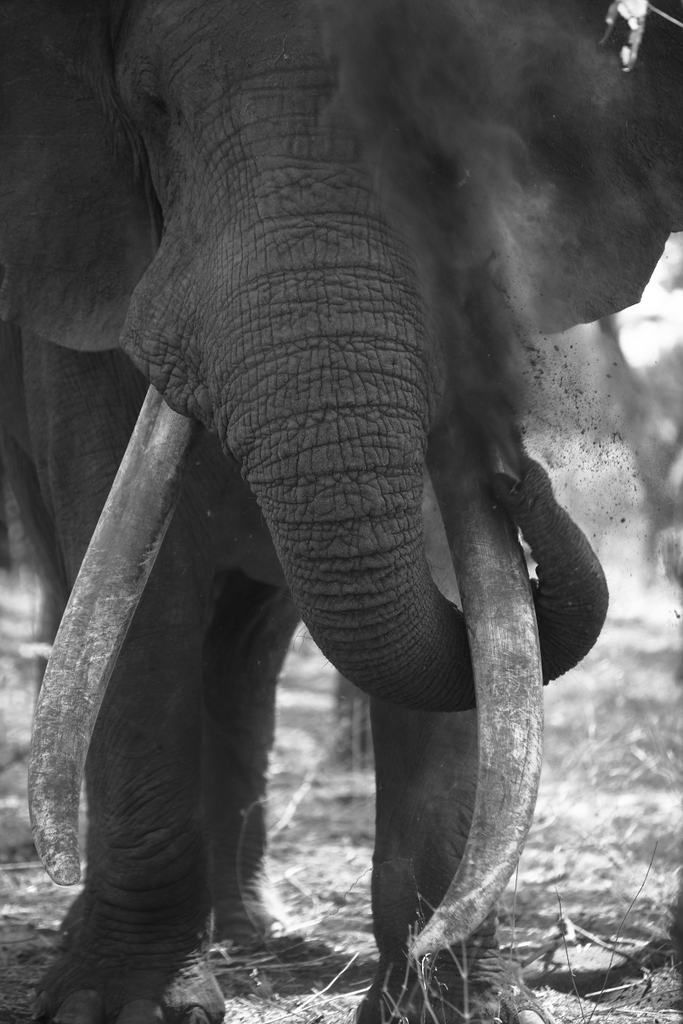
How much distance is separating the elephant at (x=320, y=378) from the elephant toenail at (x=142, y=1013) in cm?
1

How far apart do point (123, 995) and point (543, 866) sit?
85.8 inches

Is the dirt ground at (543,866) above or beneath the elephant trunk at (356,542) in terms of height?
beneath

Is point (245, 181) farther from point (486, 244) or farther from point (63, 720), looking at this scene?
point (63, 720)

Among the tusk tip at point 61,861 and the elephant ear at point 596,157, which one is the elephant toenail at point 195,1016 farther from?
the elephant ear at point 596,157

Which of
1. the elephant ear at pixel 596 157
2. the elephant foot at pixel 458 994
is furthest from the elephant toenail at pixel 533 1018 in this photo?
the elephant ear at pixel 596 157

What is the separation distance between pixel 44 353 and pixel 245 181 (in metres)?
1.11

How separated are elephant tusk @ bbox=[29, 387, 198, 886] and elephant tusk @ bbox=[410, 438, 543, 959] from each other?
66 centimetres

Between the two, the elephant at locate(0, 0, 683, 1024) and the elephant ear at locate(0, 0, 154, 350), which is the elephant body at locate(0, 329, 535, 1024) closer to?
the elephant at locate(0, 0, 683, 1024)

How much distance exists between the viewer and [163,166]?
316 cm

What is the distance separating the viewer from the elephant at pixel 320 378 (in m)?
2.70

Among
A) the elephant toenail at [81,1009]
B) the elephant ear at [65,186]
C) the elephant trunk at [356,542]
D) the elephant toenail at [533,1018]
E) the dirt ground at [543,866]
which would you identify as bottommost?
the elephant toenail at [81,1009]

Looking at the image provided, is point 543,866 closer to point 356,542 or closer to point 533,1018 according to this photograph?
point 533,1018

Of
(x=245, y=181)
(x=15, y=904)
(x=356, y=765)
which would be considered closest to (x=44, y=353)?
(x=245, y=181)

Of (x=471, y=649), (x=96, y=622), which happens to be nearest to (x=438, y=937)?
(x=471, y=649)
